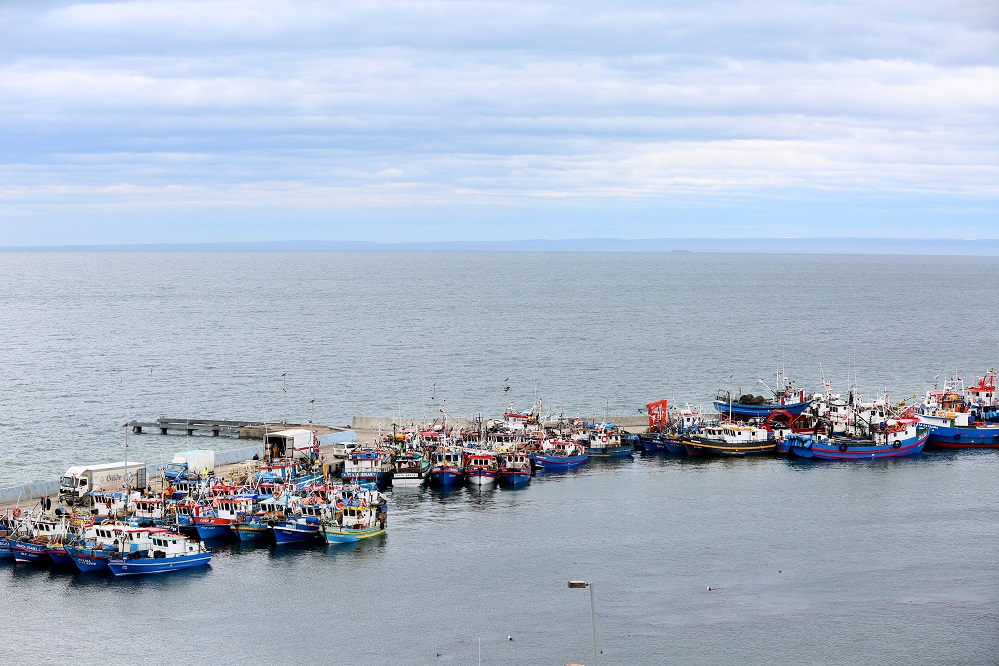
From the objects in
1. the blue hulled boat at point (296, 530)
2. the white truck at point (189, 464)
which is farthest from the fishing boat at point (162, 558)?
the white truck at point (189, 464)

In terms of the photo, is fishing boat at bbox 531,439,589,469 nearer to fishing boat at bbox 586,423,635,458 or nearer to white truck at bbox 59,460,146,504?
fishing boat at bbox 586,423,635,458

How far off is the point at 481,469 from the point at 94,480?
26.5 meters

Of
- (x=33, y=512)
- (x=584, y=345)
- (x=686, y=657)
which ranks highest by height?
(x=584, y=345)

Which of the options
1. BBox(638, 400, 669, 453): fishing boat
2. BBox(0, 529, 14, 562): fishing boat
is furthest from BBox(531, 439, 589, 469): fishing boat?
BBox(0, 529, 14, 562): fishing boat

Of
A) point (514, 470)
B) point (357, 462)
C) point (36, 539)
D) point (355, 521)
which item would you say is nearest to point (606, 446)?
point (514, 470)

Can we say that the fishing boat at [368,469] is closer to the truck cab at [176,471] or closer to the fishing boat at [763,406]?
the truck cab at [176,471]

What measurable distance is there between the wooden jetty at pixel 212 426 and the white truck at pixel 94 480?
23.9 metres

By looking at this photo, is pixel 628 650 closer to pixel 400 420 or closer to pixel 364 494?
pixel 364 494

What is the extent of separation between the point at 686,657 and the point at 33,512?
41.7 meters

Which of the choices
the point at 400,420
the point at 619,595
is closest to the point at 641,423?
the point at 400,420

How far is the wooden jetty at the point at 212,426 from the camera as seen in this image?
4188 inches

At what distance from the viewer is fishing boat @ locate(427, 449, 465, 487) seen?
8700 centimetres

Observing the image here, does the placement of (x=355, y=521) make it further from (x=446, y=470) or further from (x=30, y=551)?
(x=30, y=551)

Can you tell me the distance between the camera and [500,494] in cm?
8481
